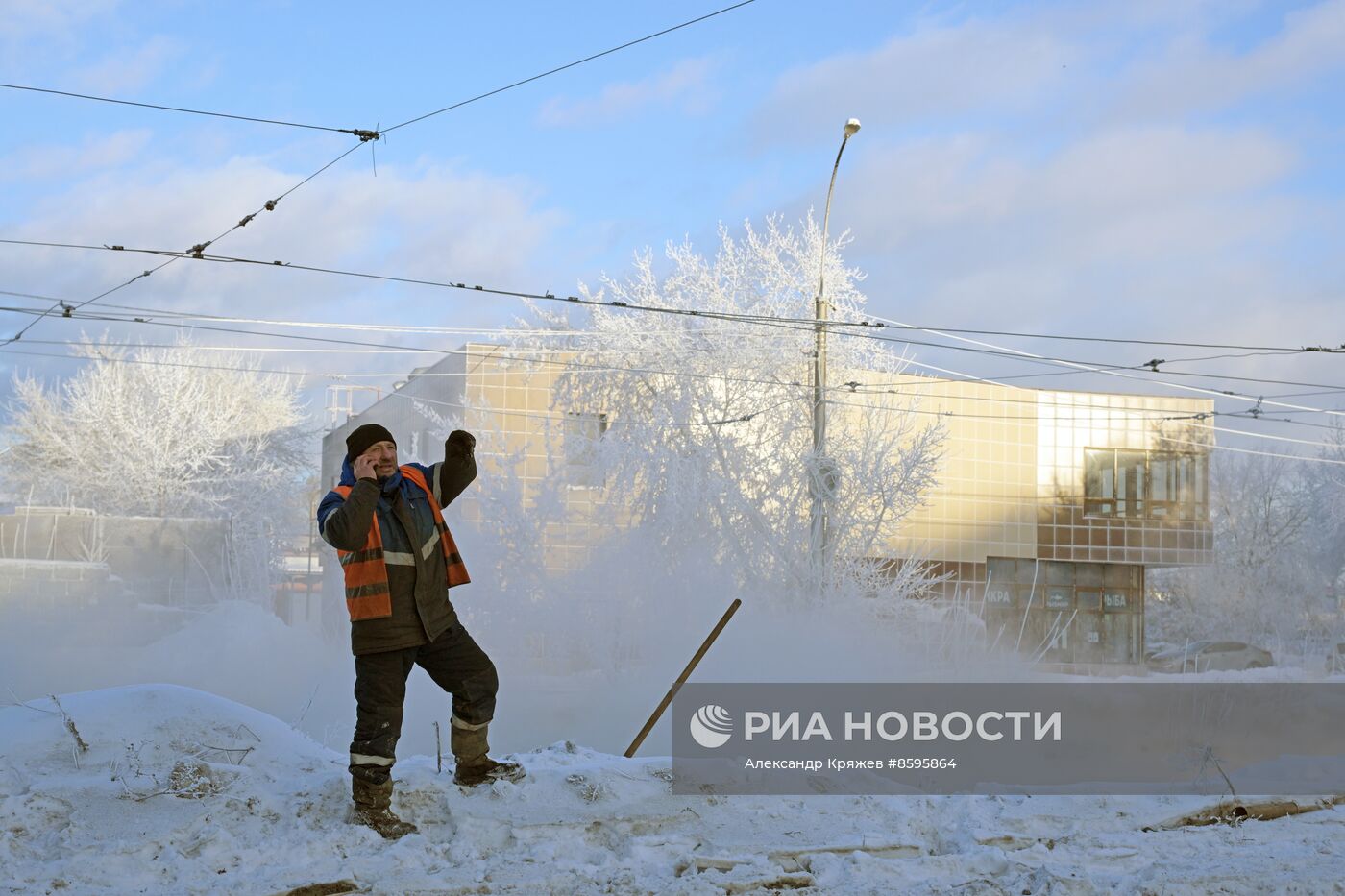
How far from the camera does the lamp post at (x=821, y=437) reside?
691 inches

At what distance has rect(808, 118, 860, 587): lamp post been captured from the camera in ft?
57.6

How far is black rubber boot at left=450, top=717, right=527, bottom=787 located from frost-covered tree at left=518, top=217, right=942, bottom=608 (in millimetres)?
13911

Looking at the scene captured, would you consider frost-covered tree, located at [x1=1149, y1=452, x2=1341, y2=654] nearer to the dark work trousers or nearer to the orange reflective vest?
the dark work trousers

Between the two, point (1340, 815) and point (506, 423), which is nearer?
point (1340, 815)

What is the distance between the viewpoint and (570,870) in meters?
4.77

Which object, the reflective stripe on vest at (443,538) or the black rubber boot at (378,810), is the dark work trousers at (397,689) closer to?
the black rubber boot at (378,810)

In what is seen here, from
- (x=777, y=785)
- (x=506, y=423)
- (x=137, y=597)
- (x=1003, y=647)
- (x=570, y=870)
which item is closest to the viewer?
(x=570, y=870)

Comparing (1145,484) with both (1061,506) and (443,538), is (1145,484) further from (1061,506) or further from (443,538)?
(443,538)

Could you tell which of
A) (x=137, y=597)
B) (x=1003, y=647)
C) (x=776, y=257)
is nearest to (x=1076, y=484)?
(x=1003, y=647)

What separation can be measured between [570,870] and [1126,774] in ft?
40.8

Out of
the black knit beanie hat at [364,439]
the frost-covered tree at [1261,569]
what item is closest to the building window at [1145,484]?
the frost-covered tree at [1261,569]

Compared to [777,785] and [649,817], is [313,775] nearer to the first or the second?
[649,817]

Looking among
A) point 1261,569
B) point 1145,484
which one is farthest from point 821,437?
point 1261,569

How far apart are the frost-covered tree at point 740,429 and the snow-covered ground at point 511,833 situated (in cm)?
Answer: 1347
